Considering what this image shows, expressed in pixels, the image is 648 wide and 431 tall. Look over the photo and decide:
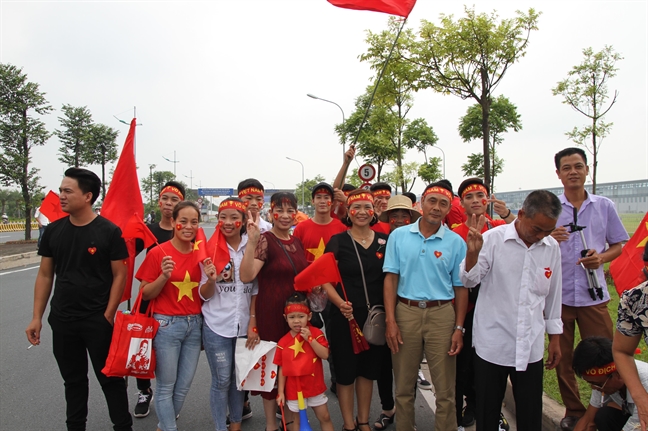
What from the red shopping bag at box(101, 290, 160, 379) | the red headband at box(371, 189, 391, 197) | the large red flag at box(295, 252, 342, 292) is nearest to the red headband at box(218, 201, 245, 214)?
the large red flag at box(295, 252, 342, 292)

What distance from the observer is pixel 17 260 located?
13.9 m

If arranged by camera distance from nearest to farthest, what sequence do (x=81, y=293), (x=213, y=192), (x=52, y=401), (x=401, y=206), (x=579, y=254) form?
(x=81, y=293) → (x=579, y=254) → (x=52, y=401) → (x=401, y=206) → (x=213, y=192)

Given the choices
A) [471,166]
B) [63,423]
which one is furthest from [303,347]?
[471,166]

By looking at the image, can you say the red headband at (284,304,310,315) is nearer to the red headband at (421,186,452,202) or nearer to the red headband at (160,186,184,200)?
the red headband at (421,186,452,202)

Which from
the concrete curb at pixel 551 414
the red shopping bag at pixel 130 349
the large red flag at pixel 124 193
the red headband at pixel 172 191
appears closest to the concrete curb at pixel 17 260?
the red headband at pixel 172 191

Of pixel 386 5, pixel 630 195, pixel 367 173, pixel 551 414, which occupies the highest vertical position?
pixel 386 5

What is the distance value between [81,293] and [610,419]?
384 centimetres

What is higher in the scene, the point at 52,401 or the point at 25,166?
the point at 25,166

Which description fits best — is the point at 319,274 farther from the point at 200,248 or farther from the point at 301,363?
the point at 200,248

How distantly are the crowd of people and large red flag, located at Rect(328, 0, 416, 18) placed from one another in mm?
2091

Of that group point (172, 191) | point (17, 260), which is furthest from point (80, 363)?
point (17, 260)

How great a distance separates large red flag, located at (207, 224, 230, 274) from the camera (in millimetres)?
3359

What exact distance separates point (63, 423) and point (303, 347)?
7.52 feet

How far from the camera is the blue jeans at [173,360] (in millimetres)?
3172
